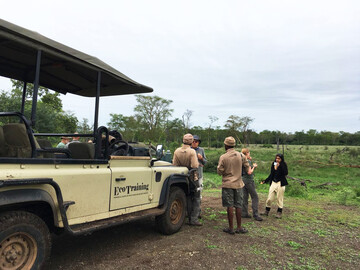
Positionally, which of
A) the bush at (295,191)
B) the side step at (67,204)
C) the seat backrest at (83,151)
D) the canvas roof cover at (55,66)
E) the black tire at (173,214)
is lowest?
the bush at (295,191)

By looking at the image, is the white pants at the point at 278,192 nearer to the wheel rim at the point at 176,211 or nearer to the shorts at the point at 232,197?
the shorts at the point at 232,197

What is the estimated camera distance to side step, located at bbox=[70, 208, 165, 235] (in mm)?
3342

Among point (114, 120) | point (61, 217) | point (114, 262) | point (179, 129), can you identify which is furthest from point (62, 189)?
point (114, 120)

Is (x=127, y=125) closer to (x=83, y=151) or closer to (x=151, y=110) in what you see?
(x=151, y=110)

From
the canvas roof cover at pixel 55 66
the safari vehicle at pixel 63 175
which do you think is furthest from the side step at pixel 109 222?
the canvas roof cover at pixel 55 66

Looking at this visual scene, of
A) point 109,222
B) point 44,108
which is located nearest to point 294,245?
point 109,222

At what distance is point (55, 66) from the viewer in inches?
163

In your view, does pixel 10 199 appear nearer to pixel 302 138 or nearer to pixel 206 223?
pixel 206 223

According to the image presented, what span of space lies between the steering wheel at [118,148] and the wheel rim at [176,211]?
1497 millimetres

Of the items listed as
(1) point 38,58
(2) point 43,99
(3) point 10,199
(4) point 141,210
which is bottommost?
(4) point 141,210

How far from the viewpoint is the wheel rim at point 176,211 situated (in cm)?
537

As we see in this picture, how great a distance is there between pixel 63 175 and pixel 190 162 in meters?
3.13

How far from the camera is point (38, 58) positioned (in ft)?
10.5

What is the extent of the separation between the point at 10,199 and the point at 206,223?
439 cm
